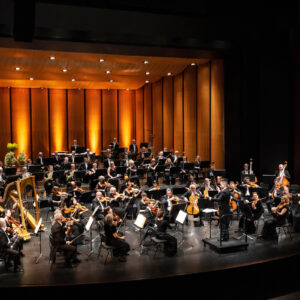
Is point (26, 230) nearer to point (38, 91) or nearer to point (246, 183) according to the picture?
point (246, 183)

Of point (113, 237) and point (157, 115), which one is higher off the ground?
point (157, 115)

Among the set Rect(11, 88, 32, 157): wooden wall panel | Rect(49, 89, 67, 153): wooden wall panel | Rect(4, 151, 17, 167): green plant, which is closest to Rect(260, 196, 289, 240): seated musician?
Rect(4, 151, 17, 167): green plant

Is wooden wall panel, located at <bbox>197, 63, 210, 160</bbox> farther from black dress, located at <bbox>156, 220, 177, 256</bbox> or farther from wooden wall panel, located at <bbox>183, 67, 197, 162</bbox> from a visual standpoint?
black dress, located at <bbox>156, 220, 177, 256</bbox>

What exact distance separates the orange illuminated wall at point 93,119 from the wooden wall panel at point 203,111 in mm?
8261

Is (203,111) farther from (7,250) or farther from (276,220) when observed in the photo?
(7,250)

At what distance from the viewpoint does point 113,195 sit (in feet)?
34.3

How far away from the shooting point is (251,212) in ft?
30.2

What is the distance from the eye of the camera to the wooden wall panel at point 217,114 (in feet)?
49.3

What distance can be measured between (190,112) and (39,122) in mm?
9156

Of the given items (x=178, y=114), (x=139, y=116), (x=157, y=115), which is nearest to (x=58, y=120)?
(x=139, y=116)

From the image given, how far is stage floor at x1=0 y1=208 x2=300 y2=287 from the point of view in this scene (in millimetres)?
7094

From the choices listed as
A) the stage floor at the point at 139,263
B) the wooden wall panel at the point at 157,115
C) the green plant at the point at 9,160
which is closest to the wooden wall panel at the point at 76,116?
the wooden wall panel at the point at 157,115

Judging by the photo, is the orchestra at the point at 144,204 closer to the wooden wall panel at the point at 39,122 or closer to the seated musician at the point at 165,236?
the seated musician at the point at 165,236

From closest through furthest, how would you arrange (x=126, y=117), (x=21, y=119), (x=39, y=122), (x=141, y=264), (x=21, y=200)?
(x=141, y=264) < (x=21, y=200) < (x=21, y=119) < (x=39, y=122) < (x=126, y=117)
